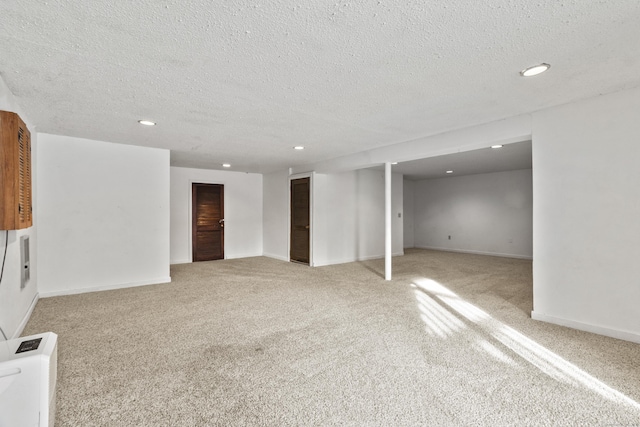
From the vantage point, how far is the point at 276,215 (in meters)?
7.96

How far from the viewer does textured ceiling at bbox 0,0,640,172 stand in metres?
1.70

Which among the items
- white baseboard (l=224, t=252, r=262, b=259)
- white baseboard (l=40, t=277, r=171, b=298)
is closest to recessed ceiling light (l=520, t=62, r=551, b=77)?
white baseboard (l=40, t=277, r=171, b=298)

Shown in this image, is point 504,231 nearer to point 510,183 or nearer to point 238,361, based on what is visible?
point 510,183

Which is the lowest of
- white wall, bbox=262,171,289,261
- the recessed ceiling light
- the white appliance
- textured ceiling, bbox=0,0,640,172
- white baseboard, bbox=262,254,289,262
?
white baseboard, bbox=262,254,289,262

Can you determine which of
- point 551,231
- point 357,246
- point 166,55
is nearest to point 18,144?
point 166,55

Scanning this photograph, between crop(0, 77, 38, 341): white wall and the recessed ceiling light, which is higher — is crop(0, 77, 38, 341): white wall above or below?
below

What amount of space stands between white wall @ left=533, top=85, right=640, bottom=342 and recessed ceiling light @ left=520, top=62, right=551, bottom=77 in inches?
41.2

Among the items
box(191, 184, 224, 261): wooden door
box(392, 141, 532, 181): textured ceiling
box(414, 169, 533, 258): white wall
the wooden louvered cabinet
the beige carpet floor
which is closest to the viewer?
the beige carpet floor

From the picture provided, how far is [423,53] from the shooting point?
2141 millimetres

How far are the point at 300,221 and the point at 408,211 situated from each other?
461 cm

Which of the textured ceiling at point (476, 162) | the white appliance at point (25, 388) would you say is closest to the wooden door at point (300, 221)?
the textured ceiling at point (476, 162)

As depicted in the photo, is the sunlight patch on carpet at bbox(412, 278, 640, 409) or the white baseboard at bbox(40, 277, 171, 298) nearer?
the sunlight patch on carpet at bbox(412, 278, 640, 409)

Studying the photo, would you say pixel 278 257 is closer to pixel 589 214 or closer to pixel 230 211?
pixel 230 211

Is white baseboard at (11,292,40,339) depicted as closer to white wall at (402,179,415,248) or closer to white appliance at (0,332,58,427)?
white appliance at (0,332,58,427)
